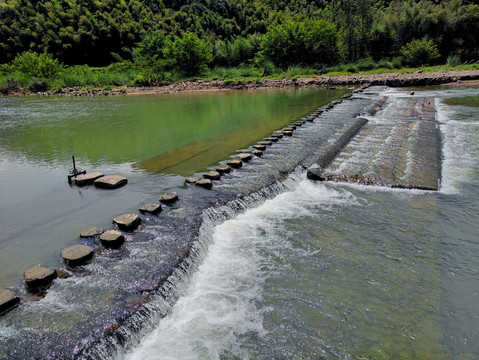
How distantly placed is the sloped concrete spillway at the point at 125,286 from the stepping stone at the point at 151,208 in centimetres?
10

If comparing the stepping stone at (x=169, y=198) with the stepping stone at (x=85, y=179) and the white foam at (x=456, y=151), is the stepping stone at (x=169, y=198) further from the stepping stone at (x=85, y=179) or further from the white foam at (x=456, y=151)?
the white foam at (x=456, y=151)

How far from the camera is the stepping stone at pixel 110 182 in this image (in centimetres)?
670

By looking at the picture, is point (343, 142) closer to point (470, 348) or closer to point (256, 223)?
point (256, 223)

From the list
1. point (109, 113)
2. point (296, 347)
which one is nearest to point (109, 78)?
point (109, 113)

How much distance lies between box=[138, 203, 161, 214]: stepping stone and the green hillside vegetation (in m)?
33.9

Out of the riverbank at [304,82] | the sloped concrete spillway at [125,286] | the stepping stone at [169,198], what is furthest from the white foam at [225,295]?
the riverbank at [304,82]

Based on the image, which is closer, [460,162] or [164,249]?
[164,249]

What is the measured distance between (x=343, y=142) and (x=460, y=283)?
6.49 metres

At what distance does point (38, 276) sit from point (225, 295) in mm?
2132

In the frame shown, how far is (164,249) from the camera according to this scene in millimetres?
4391

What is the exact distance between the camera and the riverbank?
26922mm

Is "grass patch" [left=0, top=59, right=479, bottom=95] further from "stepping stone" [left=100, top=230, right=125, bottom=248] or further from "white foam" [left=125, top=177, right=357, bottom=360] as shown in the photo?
"stepping stone" [left=100, top=230, right=125, bottom=248]

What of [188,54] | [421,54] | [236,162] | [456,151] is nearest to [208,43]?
[188,54]

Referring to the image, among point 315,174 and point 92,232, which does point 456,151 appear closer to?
point 315,174
